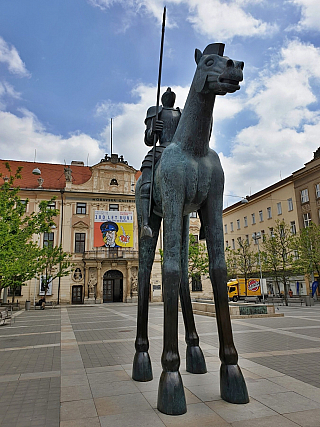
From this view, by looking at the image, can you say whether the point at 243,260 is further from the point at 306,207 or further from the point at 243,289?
the point at 306,207

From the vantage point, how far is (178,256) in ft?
15.3

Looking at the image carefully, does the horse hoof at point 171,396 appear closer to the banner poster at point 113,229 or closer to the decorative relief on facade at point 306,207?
the banner poster at point 113,229

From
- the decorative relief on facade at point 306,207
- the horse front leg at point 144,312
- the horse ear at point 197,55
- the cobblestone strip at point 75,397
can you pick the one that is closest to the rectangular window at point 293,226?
the decorative relief on facade at point 306,207

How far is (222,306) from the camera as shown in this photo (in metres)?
4.61

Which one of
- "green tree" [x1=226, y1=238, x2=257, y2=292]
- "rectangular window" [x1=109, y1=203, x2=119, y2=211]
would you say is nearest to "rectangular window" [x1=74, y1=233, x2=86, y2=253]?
"rectangular window" [x1=109, y1=203, x2=119, y2=211]

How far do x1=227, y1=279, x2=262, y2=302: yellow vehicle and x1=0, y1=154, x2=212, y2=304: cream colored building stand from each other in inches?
134

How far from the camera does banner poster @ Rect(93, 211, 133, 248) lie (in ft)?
123

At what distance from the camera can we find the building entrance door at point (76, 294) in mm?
37178

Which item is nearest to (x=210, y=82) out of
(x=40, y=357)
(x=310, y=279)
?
(x=40, y=357)

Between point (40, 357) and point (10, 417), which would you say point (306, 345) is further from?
point (10, 417)

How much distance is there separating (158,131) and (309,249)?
29.9m

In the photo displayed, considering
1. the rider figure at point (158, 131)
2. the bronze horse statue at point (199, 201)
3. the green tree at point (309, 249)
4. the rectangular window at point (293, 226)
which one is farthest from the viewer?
the rectangular window at point (293, 226)

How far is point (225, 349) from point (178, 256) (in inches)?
53.6

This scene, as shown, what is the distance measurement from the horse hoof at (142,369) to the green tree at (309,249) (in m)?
28.1
